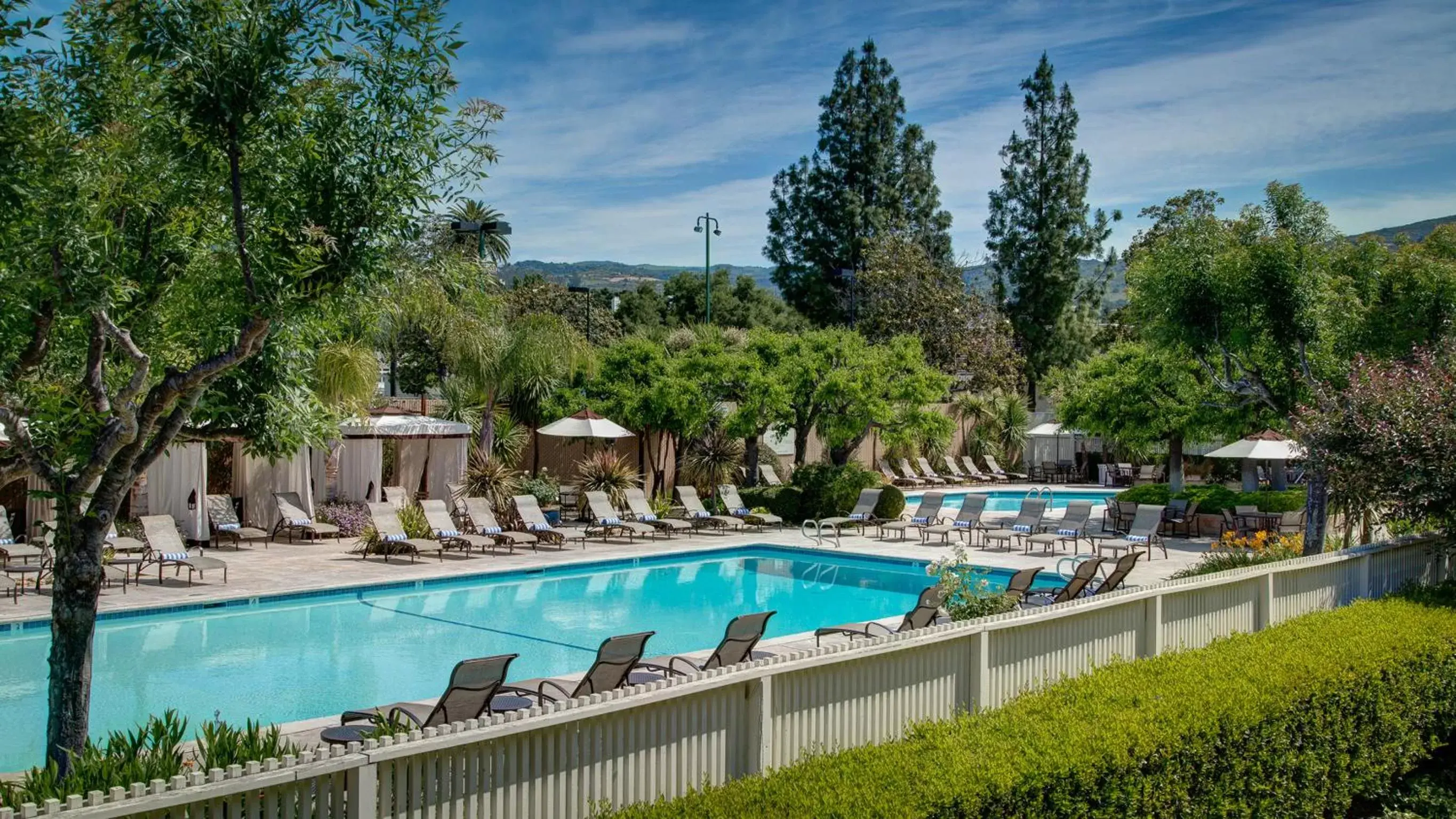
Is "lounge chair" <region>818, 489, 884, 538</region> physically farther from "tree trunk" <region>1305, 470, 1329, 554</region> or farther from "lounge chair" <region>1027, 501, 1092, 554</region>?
"tree trunk" <region>1305, 470, 1329, 554</region>

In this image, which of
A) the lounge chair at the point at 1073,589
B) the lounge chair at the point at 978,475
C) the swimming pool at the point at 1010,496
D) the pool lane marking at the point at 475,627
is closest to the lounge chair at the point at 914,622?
the lounge chair at the point at 1073,589

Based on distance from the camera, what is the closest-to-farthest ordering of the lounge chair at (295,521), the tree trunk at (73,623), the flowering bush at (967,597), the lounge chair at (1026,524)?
the tree trunk at (73,623)
the flowering bush at (967,597)
the lounge chair at (1026,524)
the lounge chair at (295,521)

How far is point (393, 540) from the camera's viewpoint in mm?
17922

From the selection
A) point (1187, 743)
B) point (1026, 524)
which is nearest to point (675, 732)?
point (1187, 743)

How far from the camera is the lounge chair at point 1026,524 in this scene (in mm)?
19875

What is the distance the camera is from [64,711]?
589 cm

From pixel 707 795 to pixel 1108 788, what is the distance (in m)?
2.16

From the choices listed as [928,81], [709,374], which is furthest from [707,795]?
[928,81]

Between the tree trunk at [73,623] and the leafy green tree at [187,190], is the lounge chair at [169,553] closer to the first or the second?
the leafy green tree at [187,190]

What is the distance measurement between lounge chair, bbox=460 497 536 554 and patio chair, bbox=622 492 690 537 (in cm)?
247

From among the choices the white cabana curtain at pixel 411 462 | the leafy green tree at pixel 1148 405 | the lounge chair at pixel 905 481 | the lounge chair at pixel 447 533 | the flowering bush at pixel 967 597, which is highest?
the leafy green tree at pixel 1148 405

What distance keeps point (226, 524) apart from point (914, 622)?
44.7 feet

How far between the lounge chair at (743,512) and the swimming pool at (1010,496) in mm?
8383

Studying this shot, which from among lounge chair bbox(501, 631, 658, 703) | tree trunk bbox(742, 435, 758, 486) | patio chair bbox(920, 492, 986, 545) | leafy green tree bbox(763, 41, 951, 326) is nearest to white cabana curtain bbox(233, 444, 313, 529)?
tree trunk bbox(742, 435, 758, 486)
